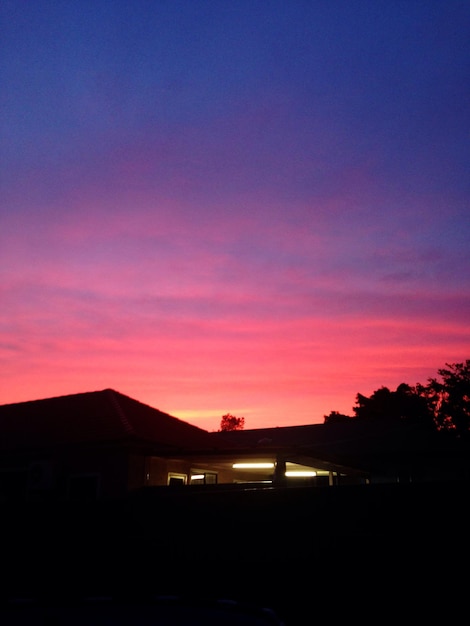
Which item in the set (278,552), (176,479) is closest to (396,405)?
(176,479)

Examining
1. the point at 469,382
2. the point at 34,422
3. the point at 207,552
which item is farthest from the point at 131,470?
the point at 469,382

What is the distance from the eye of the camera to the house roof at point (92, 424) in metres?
17.6

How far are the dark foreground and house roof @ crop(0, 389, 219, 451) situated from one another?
744 cm

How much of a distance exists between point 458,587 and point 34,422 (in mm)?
18873

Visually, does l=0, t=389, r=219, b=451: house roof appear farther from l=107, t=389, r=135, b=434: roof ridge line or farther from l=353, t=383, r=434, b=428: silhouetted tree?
l=353, t=383, r=434, b=428: silhouetted tree

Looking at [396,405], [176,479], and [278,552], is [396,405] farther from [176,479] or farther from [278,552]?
[278,552]

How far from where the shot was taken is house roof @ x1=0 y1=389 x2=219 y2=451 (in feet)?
57.7

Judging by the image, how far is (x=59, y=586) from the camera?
8.47 m

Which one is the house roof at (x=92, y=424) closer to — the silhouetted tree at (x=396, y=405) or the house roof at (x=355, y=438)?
the house roof at (x=355, y=438)

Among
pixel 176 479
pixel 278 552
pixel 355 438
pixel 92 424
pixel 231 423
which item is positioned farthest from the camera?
pixel 231 423

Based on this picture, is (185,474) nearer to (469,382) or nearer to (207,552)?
(207,552)

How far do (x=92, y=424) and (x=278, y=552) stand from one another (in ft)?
43.5

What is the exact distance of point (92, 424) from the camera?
61.4ft

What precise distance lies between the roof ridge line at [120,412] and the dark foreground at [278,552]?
8223 mm
